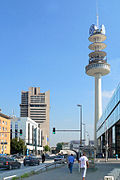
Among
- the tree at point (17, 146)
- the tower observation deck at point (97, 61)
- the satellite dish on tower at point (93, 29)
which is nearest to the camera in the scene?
the tree at point (17, 146)

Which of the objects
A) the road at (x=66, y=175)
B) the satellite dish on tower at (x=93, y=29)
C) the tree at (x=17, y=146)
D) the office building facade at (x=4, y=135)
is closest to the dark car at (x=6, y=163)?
the road at (x=66, y=175)

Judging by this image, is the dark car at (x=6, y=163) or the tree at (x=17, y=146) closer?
the dark car at (x=6, y=163)

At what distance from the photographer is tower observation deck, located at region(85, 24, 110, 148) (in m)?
108

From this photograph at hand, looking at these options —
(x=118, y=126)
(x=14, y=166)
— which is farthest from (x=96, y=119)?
(x=14, y=166)

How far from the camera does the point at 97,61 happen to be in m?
112

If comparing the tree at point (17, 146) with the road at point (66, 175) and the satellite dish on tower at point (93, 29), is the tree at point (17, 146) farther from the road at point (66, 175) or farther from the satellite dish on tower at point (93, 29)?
the road at point (66, 175)

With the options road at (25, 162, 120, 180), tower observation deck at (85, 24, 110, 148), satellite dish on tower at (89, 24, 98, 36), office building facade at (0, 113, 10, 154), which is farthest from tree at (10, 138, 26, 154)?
road at (25, 162, 120, 180)

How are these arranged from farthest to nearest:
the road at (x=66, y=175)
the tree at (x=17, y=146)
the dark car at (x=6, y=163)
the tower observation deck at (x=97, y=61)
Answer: the tower observation deck at (x=97, y=61) < the tree at (x=17, y=146) < the dark car at (x=6, y=163) < the road at (x=66, y=175)

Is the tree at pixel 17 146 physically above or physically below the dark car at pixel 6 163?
below

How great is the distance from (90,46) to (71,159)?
9950 cm

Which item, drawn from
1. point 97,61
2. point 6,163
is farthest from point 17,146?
point 6,163

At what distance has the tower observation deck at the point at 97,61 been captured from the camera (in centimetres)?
10750

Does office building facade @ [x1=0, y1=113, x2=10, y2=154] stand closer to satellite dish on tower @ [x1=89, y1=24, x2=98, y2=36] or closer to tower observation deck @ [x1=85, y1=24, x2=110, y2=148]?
tower observation deck @ [x1=85, y1=24, x2=110, y2=148]

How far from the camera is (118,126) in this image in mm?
65250
